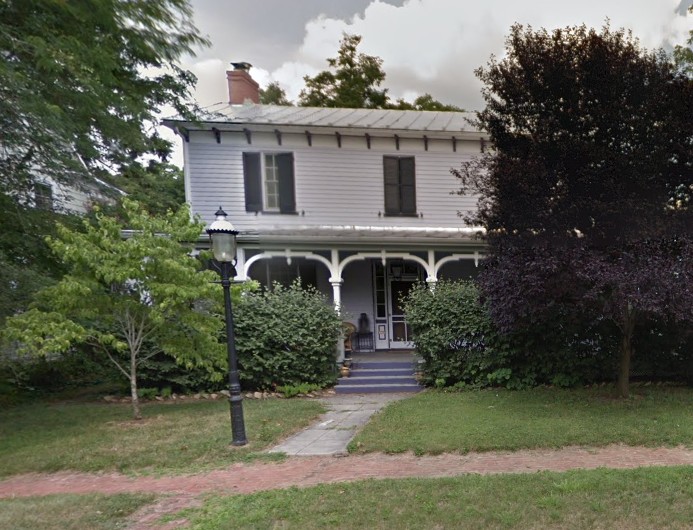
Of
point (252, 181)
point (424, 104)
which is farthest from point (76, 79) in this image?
point (424, 104)

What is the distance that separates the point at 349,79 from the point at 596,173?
59.8 feet

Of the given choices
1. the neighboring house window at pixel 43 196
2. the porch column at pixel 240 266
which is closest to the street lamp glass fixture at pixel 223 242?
the neighboring house window at pixel 43 196

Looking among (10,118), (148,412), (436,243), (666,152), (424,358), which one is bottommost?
(148,412)

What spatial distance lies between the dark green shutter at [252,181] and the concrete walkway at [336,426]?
5.70 metres

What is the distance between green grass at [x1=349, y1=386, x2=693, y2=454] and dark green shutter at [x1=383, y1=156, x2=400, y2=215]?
581 cm

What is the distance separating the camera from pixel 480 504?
12.4 ft

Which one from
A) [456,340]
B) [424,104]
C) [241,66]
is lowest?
[456,340]

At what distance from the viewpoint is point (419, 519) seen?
3.58 m

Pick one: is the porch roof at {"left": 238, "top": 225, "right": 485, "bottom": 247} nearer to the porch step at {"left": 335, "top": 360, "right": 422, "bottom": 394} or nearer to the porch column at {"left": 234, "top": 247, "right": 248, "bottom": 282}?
the porch column at {"left": 234, "top": 247, "right": 248, "bottom": 282}

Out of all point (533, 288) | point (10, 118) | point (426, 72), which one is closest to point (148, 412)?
point (10, 118)

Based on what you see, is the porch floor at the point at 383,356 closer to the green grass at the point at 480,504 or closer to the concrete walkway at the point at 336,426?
the concrete walkway at the point at 336,426

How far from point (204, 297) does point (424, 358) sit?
478 centimetres

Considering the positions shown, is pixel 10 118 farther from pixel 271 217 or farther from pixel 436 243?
pixel 436 243

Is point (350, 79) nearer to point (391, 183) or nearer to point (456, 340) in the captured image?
point (391, 183)
